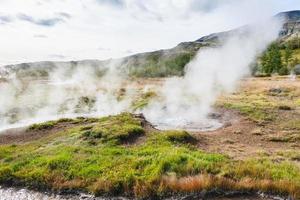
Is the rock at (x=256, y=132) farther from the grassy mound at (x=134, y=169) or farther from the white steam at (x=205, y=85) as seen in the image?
the grassy mound at (x=134, y=169)

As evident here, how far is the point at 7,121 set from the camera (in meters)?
42.9

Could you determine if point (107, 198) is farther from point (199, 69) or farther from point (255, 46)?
point (255, 46)

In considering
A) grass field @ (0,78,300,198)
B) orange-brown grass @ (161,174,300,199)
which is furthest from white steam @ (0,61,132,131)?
orange-brown grass @ (161,174,300,199)

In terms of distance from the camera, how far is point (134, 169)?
20.7 metres

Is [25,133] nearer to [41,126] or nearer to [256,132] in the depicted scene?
[41,126]

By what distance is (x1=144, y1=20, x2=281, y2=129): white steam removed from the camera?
139 ft

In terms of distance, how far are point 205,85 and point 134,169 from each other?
4573 centimetres

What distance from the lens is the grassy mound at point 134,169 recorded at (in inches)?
741

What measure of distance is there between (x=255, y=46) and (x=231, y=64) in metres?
6.44

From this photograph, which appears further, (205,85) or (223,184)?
(205,85)

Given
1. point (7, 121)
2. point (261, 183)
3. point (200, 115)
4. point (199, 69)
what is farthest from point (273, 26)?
point (261, 183)

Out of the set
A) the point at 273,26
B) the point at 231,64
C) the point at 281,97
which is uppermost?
the point at 273,26

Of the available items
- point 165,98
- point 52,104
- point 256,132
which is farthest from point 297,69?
point 256,132

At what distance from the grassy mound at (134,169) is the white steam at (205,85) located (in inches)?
539
